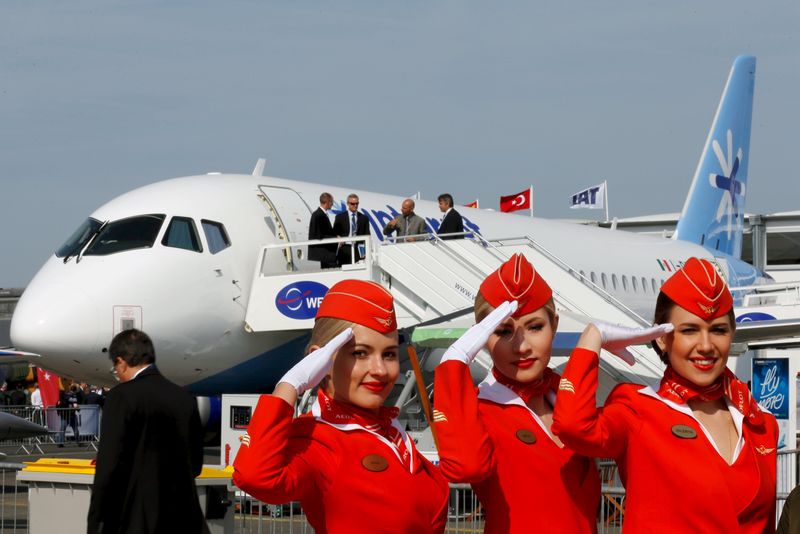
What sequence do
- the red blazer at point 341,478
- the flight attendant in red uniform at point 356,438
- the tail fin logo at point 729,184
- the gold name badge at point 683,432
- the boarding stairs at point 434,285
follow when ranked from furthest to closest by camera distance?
the tail fin logo at point 729,184, the boarding stairs at point 434,285, the gold name badge at point 683,432, the flight attendant in red uniform at point 356,438, the red blazer at point 341,478

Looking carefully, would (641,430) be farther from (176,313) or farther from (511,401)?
(176,313)

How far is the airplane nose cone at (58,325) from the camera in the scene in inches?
513

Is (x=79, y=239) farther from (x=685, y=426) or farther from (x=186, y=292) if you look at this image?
(x=685, y=426)

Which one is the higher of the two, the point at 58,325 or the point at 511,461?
the point at 58,325

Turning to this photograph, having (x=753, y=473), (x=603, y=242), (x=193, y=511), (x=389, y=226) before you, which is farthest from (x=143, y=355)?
(x=603, y=242)

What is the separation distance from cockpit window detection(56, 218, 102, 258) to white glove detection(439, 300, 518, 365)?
36.8ft

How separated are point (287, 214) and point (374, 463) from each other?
12.4 meters

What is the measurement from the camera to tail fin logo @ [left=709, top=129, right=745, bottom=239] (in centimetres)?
3031

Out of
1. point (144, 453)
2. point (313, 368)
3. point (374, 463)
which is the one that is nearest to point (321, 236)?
point (144, 453)

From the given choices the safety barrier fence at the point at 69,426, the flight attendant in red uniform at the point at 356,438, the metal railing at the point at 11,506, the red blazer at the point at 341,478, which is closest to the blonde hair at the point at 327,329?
the flight attendant in red uniform at the point at 356,438

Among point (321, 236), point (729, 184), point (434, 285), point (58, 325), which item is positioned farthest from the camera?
point (729, 184)

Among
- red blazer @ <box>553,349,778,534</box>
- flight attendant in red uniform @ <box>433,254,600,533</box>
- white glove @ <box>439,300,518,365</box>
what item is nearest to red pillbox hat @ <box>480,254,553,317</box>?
flight attendant in red uniform @ <box>433,254,600,533</box>

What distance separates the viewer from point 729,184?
30.9 metres

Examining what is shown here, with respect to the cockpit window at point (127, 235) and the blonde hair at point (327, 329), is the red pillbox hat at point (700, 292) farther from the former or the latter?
the cockpit window at point (127, 235)
